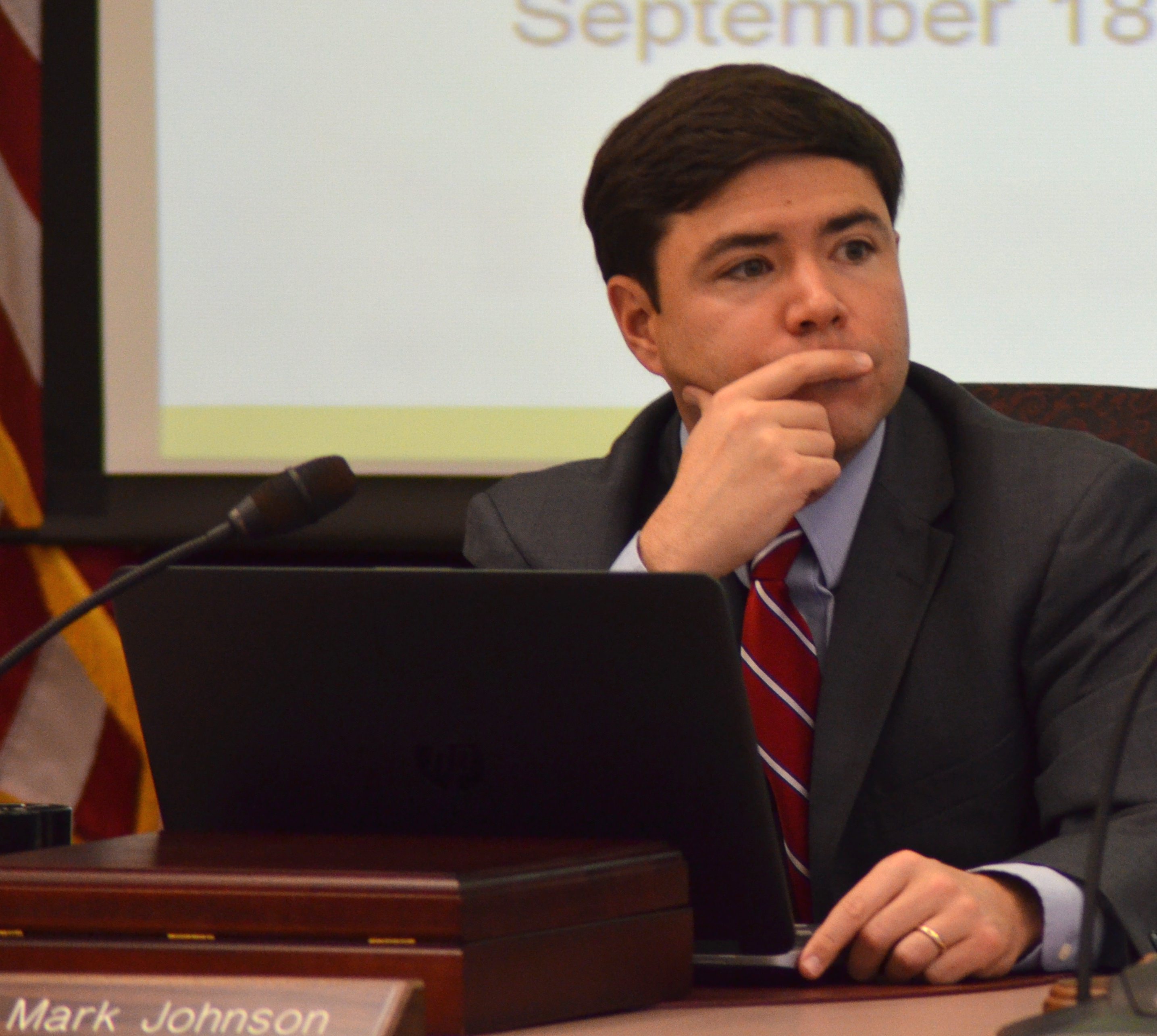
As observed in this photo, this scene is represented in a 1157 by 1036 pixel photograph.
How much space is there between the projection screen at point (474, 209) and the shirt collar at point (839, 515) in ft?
3.19

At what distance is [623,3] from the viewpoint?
245cm

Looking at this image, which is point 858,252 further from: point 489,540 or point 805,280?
point 489,540

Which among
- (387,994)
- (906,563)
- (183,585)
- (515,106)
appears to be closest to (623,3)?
(515,106)

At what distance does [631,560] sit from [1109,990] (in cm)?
67

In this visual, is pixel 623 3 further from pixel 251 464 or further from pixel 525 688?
pixel 525 688

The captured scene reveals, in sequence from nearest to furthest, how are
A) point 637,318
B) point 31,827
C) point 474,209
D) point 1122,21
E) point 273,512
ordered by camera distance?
point 273,512 < point 31,827 < point 637,318 < point 1122,21 < point 474,209

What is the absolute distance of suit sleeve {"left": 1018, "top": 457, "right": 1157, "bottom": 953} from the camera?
1.12m

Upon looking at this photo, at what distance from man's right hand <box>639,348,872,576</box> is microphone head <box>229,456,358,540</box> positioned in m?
0.41

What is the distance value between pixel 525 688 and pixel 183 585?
222 millimetres

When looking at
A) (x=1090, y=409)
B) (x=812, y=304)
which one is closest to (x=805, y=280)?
(x=812, y=304)

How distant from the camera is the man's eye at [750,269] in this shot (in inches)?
58.1

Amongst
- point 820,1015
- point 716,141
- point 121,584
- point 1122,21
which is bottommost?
point 820,1015

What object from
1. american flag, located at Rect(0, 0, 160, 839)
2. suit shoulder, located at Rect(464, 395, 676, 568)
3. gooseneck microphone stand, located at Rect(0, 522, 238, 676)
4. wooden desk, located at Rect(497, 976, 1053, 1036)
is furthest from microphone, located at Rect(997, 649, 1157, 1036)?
american flag, located at Rect(0, 0, 160, 839)

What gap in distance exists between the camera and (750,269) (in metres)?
1.49
